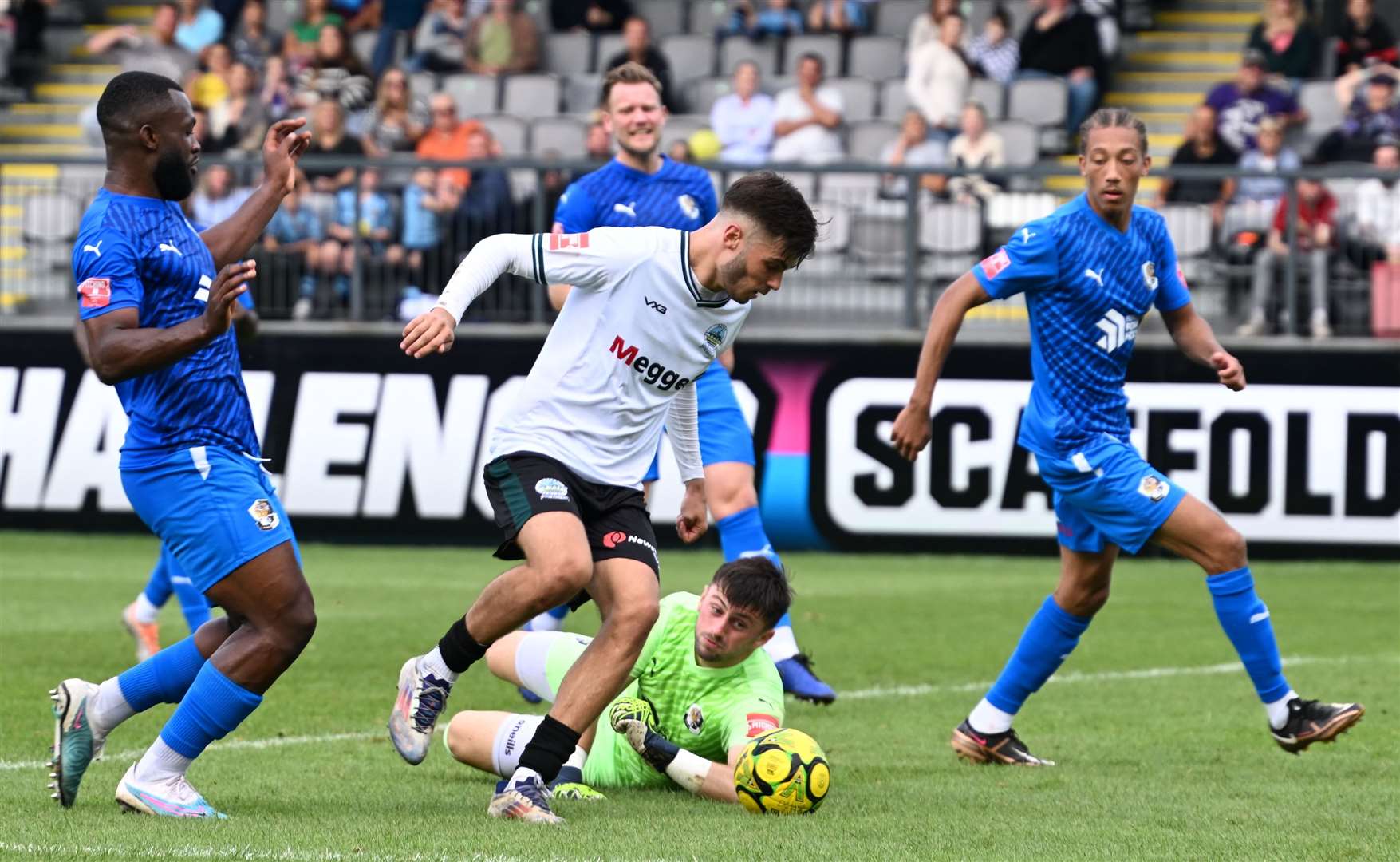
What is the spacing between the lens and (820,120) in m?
18.3

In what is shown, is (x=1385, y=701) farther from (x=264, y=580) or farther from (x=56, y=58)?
(x=56, y=58)

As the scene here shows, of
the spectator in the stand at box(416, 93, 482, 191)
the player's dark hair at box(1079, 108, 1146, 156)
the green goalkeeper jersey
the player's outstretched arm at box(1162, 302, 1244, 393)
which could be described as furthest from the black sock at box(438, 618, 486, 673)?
the spectator in the stand at box(416, 93, 482, 191)

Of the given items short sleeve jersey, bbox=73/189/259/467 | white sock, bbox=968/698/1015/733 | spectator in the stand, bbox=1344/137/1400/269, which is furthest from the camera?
spectator in the stand, bbox=1344/137/1400/269

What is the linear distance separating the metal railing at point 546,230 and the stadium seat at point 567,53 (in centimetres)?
492

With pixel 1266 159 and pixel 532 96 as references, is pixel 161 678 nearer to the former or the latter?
pixel 1266 159

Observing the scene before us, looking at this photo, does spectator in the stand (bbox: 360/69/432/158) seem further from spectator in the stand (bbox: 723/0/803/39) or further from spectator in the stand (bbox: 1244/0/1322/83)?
spectator in the stand (bbox: 1244/0/1322/83)

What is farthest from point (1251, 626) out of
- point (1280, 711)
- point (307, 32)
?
point (307, 32)

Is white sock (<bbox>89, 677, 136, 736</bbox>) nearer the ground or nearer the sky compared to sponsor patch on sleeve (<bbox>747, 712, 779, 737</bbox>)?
nearer the sky

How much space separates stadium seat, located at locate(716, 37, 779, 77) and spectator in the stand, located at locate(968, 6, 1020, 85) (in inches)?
77.5

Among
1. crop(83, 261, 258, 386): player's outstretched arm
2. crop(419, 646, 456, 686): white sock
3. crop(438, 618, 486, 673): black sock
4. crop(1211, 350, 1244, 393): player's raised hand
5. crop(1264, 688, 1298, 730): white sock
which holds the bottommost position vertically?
crop(1264, 688, 1298, 730): white sock

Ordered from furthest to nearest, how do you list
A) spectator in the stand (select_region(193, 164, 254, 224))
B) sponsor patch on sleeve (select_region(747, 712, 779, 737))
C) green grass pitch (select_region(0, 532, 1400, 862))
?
spectator in the stand (select_region(193, 164, 254, 224)), sponsor patch on sleeve (select_region(747, 712, 779, 737)), green grass pitch (select_region(0, 532, 1400, 862))

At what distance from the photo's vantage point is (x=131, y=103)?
19.9 ft

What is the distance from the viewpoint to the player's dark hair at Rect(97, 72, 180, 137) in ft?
19.9

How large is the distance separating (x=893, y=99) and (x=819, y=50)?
1.16 metres
